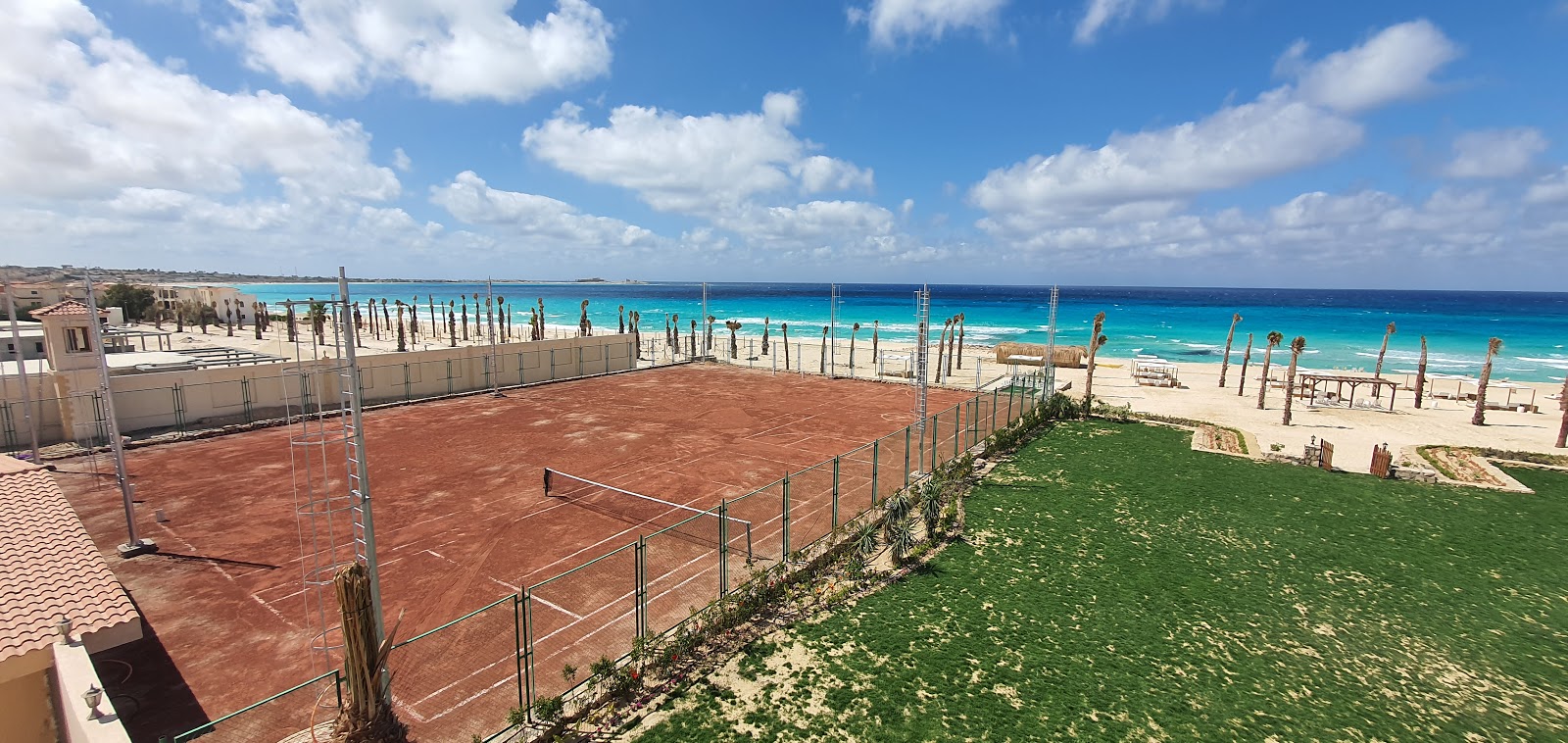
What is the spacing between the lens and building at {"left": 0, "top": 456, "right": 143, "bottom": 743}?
6.62 metres

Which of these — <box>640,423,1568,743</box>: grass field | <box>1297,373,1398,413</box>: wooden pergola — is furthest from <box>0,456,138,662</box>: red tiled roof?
<box>1297,373,1398,413</box>: wooden pergola

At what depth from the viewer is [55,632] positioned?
23.6 feet

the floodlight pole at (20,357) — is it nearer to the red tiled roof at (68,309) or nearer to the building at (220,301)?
the red tiled roof at (68,309)

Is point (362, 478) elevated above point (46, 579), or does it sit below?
above

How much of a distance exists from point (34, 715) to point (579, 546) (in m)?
8.24

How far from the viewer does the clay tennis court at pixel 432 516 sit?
34.6 ft

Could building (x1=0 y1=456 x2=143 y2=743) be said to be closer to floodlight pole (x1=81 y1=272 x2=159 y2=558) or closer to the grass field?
floodlight pole (x1=81 y1=272 x2=159 y2=558)

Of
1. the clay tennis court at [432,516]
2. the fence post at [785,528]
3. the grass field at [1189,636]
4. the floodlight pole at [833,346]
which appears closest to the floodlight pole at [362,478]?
the clay tennis court at [432,516]

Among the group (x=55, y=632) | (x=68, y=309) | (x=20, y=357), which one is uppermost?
(x=68, y=309)

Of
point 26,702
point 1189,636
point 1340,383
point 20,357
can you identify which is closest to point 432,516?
point 26,702

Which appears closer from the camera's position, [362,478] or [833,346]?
[362,478]

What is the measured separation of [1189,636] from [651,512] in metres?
12.0

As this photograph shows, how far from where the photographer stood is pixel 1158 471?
66.2 ft

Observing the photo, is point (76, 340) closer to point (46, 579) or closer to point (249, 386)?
point (249, 386)
